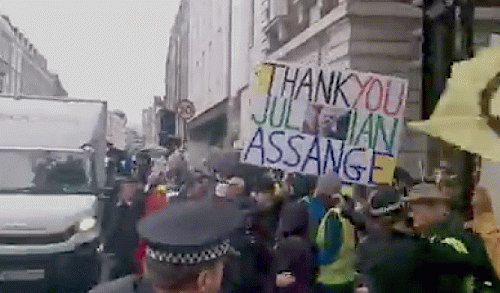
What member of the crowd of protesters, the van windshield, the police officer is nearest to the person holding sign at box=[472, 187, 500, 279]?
the crowd of protesters

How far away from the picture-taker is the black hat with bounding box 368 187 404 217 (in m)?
6.20

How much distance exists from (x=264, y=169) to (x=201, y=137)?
51622 mm

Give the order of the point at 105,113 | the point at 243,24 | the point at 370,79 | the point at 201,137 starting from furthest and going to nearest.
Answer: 1. the point at 201,137
2. the point at 243,24
3. the point at 105,113
4. the point at 370,79

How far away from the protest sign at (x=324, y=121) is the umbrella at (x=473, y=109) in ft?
18.8

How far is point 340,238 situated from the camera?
287 inches

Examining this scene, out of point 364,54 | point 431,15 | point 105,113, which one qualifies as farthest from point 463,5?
point 364,54

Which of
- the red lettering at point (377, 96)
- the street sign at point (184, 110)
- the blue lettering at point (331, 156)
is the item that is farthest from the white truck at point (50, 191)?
the street sign at point (184, 110)

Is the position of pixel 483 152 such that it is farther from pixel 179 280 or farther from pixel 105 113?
pixel 105 113

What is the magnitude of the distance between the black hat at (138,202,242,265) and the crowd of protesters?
9 cm

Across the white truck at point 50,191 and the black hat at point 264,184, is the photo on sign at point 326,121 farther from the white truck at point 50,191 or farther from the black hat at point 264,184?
the white truck at point 50,191

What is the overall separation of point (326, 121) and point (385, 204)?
3.08 metres

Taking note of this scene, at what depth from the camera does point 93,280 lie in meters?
11.6

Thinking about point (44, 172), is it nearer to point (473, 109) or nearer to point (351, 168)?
point (351, 168)

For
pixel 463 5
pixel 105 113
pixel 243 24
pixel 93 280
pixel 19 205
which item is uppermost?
pixel 243 24
